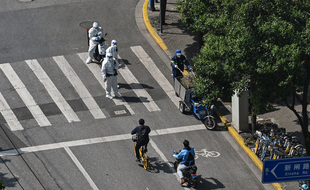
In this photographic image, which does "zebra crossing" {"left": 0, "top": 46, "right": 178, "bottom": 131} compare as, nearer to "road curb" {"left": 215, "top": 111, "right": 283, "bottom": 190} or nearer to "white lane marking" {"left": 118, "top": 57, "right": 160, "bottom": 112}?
"white lane marking" {"left": 118, "top": 57, "right": 160, "bottom": 112}

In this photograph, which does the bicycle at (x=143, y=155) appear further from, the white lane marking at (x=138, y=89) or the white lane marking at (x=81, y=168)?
the white lane marking at (x=138, y=89)

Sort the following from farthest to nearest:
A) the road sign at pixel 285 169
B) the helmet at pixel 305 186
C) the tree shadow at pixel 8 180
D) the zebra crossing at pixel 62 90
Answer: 1. the zebra crossing at pixel 62 90
2. the tree shadow at pixel 8 180
3. the helmet at pixel 305 186
4. the road sign at pixel 285 169

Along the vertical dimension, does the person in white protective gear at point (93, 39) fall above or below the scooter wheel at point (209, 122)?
above

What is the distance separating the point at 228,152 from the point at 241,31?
204 inches

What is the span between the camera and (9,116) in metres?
23.1

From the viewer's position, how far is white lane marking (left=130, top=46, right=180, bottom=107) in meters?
24.7

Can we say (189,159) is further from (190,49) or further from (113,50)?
(190,49)

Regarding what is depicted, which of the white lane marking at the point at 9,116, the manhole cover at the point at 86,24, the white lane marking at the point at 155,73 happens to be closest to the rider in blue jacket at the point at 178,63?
the white lane marking at the point at 155,73

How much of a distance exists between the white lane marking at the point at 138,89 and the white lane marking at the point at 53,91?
114 inches

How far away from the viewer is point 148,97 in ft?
80.4

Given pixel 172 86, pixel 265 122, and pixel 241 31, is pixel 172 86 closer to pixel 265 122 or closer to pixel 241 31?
pixel 265 122

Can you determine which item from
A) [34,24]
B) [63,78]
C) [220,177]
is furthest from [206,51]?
[34,24]

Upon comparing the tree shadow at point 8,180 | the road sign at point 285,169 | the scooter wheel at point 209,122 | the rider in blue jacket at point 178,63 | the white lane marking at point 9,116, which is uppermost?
the road sign at point 285,169

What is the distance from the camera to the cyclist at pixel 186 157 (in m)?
18.7
